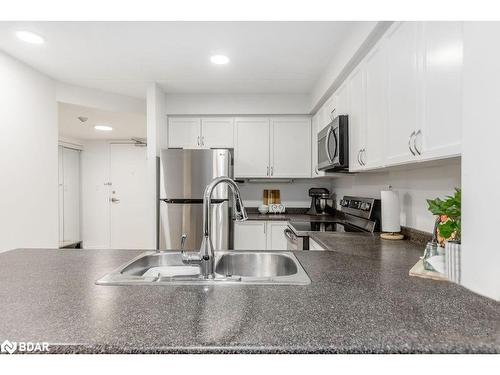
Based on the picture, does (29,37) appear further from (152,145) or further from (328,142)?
(328,142)

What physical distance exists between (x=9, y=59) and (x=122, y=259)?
2.36m

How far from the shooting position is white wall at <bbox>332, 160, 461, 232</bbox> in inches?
61.4

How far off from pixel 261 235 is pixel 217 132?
1.37 m

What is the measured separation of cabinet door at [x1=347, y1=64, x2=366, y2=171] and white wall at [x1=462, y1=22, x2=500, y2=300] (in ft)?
3.55

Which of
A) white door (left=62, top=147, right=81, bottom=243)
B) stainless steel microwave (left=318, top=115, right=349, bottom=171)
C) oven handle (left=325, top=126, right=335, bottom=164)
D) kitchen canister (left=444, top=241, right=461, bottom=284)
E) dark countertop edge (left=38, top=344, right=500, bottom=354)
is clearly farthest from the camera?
white door (left=62, top=147, right=81, bottom=243)

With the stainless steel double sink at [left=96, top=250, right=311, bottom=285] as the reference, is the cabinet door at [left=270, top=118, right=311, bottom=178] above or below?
above

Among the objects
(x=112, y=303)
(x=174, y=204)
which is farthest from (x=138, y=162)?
(x=112, y=303)

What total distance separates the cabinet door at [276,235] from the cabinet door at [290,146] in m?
0.65

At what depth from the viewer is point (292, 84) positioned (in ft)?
10.6

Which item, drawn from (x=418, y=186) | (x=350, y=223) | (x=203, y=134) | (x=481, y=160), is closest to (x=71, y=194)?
(x=203, y=134)

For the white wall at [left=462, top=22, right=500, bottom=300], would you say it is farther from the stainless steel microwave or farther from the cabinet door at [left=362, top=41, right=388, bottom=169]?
the stainless steel microwave

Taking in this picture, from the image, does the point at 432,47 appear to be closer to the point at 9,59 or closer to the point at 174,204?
the point at 174,204

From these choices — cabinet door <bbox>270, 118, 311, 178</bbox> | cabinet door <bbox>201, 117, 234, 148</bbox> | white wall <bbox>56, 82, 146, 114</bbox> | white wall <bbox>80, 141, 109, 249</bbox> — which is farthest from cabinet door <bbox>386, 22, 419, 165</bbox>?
white wall <bbox>80, 141, 109, 249</bbox>

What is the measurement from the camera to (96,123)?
14.5 feet
